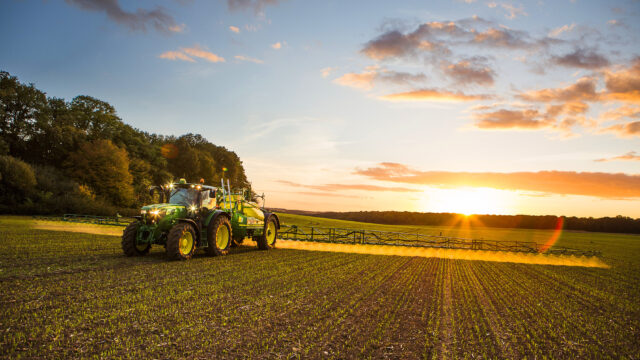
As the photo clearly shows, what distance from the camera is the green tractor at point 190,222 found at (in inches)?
573

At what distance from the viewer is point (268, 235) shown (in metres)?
20.6

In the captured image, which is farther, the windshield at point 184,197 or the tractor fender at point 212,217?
the windshield at point 184,197

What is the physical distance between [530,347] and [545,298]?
533cm

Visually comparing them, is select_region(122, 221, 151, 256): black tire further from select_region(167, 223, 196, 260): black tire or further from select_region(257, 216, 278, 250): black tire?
select_region(257, 216, 278, 250): black tire

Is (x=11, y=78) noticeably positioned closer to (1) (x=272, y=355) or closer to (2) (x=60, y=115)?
(2) (x=60, y=115)

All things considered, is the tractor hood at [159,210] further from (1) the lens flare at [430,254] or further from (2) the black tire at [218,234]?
(1) the lens flare at [430,254]

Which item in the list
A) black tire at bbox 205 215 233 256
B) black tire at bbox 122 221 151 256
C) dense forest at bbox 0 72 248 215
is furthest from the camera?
dense forest at bbox 0 72 248 215

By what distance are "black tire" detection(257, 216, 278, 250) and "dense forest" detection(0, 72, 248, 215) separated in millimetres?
33739

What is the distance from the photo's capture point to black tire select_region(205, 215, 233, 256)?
15328mm

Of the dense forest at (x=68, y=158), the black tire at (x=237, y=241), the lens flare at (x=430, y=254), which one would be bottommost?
the lens flare at (x=430, y=254)

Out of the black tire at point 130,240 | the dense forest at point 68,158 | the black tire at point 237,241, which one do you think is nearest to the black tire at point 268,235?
the black tire at point 237,241

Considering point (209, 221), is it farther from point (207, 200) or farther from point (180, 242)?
point (180, 242)

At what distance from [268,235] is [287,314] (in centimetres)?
1291

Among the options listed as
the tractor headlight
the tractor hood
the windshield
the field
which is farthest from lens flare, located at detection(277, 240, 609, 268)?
the field
